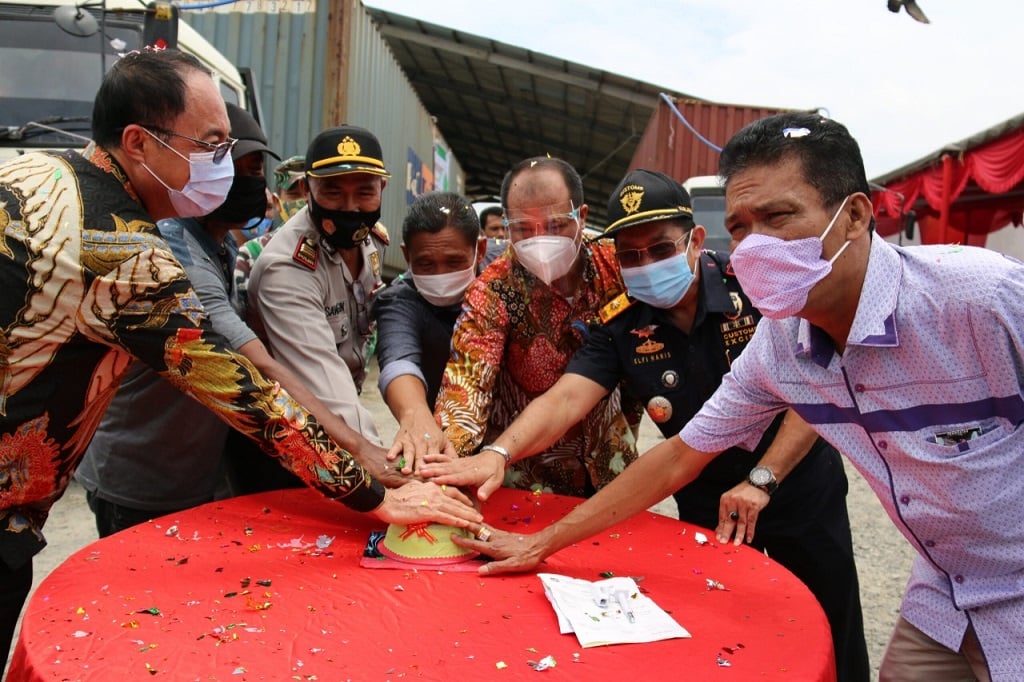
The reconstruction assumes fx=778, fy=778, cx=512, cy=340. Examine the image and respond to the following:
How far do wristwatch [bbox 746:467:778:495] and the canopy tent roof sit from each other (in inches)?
272

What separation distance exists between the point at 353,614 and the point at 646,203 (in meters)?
A: 1.36

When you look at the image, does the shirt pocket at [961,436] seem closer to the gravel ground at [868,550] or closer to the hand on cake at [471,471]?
the hand on cake at [471,471]

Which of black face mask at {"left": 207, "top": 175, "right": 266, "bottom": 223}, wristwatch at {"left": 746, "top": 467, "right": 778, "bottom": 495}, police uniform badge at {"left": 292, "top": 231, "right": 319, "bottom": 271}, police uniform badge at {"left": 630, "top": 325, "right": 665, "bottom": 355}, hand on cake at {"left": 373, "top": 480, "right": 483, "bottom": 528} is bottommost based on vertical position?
hand on cake at {"left": 373, "top": 480, "right": 483, "bottom": 528}

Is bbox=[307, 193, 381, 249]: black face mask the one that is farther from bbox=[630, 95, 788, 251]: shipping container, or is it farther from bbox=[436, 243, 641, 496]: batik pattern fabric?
bbox=[630, 95, 788, 251]: shipping container

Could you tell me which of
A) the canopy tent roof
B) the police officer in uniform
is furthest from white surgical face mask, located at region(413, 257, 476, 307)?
the canopy tent roof

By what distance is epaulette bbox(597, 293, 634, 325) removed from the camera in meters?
2.37

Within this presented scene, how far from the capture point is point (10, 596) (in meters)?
1.69

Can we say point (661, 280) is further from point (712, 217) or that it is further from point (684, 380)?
point (712, 217)

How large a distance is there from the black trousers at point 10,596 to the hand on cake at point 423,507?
0.78 m

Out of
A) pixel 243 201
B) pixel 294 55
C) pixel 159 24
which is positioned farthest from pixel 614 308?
pixel 294 55

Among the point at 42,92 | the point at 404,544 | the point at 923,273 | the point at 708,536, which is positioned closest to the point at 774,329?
the point at 923,273

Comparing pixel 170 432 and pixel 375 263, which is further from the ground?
A: pixel 375 263

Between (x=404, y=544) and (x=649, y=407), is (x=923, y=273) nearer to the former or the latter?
(x=649, y=407)

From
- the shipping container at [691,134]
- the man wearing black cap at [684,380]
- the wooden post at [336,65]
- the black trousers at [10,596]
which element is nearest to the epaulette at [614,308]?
the man wearing black cap at [684,380]
